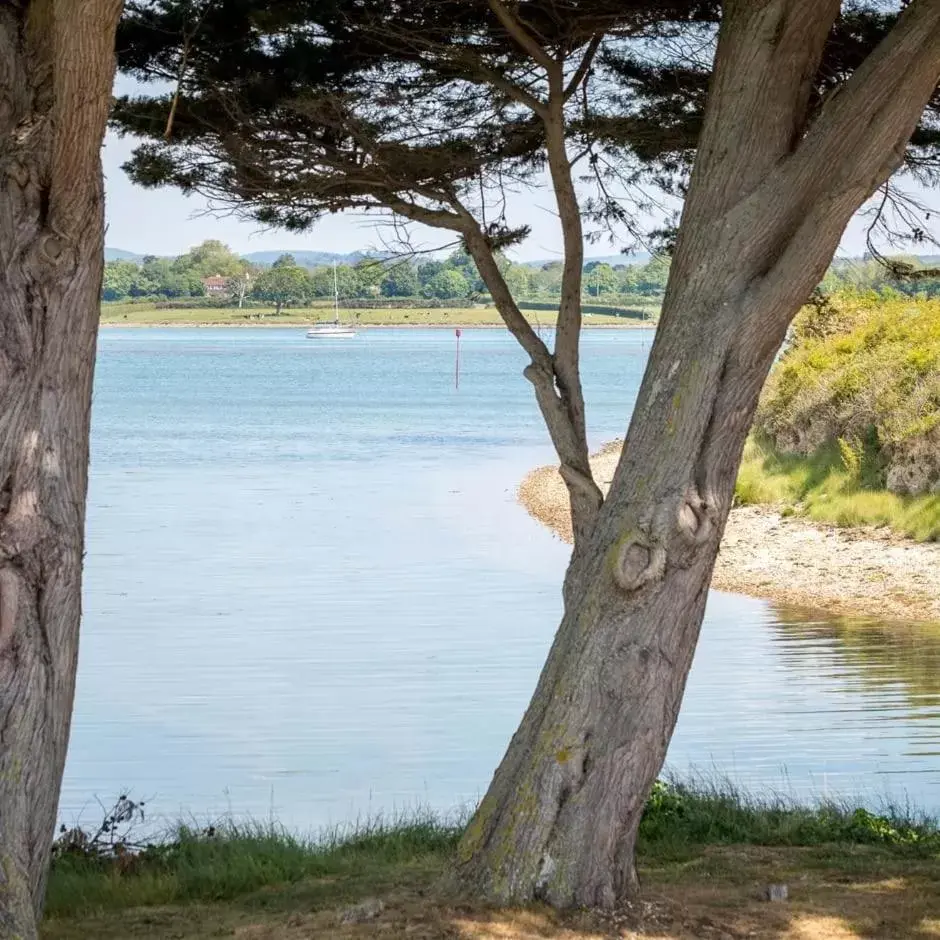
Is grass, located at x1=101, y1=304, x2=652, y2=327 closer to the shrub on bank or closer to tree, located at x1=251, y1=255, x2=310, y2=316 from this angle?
tree, located at x1=251, y1=255, x2=310, y2=316

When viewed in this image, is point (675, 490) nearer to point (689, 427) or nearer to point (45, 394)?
point (689, 427)

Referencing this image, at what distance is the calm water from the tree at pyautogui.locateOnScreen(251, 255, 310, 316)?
7725cm

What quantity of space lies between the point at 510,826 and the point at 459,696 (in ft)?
25.9

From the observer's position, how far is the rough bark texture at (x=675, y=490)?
558 cm

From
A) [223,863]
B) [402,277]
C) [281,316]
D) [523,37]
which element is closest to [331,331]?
[281,316]

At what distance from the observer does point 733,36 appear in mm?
5996

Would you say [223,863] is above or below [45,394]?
below

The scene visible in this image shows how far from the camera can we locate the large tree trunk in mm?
5438

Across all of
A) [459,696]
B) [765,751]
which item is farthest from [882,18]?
[459,696]

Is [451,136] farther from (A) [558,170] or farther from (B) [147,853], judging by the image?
(B) [147,853]

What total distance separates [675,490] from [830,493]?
1791 cm

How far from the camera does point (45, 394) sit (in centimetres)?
559

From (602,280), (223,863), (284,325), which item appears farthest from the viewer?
(284,325)

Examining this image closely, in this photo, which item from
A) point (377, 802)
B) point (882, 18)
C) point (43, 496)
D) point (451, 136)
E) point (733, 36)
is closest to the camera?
point (43, 496)
